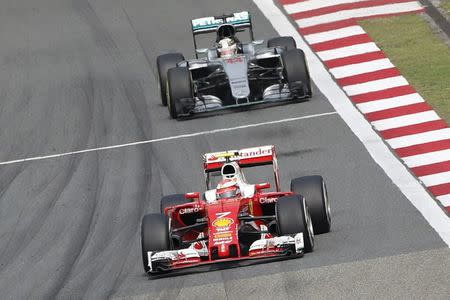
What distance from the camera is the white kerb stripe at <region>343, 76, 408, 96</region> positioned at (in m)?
28.8

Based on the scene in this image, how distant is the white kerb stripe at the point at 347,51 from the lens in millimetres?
31109

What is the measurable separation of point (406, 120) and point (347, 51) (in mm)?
4786

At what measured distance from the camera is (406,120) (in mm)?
26734

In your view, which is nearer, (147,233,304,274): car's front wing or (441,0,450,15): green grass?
(147,233,304,274): car's front wing

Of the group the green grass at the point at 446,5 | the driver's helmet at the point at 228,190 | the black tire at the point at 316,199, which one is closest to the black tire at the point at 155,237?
the driver's helmet at the point at 228,190

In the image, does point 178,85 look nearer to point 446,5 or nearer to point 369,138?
point 369,138

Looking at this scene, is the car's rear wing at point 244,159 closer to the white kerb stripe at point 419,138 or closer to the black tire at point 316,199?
the black tire at point 316,199

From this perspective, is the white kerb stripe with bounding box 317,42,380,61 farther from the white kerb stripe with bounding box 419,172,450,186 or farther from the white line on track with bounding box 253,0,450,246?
the white kerb stripe with bounding box 419,172,450,186

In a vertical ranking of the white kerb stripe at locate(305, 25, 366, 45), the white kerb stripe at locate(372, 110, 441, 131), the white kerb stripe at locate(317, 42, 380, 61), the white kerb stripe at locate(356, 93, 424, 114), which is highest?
the white kerb stripe at locate(305, 25, 366, 45)

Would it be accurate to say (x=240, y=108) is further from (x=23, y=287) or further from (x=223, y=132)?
(x=23, y=287)

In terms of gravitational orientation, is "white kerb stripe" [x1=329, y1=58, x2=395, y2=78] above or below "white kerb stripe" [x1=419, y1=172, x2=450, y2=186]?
above

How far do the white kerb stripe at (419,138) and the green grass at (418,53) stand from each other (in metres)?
0.77

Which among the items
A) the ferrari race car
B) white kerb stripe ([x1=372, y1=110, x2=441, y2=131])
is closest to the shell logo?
white kerb stripe ([x1=372, y1=110, x2=441, y2=131])

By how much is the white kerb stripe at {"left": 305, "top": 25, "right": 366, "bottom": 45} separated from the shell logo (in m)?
13.2
